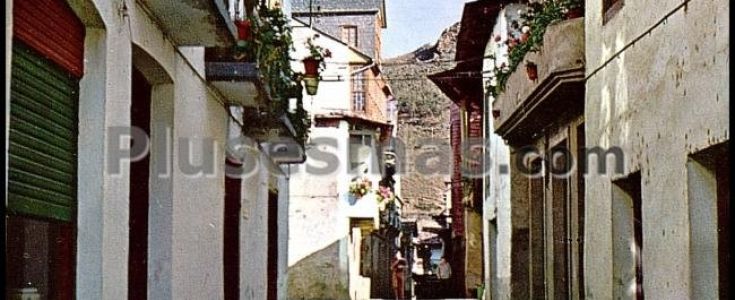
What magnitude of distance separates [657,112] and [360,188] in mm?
23083

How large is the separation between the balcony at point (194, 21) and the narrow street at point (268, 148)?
0.03 metres

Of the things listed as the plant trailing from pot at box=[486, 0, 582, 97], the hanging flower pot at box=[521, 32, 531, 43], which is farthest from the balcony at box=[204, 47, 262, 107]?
the hanging flower pot at box=[521, 32, 531, 43]

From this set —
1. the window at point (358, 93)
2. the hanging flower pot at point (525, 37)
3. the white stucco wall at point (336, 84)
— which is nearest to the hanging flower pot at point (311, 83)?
the hanging flower pot at point (525, 37)

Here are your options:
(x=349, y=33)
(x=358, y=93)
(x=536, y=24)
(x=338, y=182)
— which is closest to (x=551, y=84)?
(x=536, y=24)

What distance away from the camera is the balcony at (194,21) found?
799 cm

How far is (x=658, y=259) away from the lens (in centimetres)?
819

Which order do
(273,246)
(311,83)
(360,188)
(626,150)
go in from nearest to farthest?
(626,150) → (311,83) → (273,246) → (360,188)

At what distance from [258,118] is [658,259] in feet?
20.8

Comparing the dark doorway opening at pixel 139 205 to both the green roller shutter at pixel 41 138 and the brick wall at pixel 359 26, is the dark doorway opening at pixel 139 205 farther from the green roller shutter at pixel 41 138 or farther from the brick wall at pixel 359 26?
the brick wall at pixel 359 26

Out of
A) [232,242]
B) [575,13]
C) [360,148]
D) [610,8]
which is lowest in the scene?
[232,242]

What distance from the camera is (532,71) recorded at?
1206 centimetres

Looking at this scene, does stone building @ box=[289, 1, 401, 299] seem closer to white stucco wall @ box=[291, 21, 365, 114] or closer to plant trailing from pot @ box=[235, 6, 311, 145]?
white stucco wall @ box=[291, 21, 365, 114]

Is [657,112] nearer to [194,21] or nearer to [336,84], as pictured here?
[194,21]

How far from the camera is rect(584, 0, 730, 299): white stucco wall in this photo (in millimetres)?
6691
